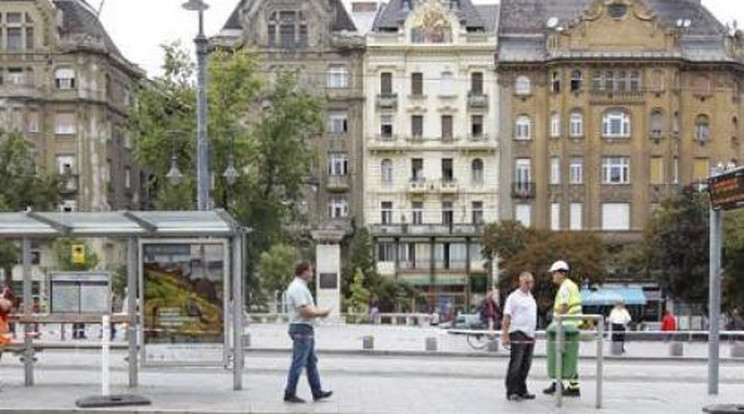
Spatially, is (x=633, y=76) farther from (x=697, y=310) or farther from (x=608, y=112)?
(x=697, y=310)

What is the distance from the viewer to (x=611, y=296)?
72.1 metres

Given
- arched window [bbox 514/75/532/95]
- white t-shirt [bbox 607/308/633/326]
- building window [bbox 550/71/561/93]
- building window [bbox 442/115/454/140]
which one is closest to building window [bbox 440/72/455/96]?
building window [bbox 442/115/454/140]

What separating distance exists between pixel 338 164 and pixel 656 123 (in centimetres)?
1952

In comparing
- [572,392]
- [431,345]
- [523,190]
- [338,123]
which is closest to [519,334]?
[572,392]

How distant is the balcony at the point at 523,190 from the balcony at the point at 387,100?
8848 mm

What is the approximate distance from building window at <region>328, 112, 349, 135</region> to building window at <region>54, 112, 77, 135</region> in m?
15.5

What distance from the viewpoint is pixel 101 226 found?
58.0ft

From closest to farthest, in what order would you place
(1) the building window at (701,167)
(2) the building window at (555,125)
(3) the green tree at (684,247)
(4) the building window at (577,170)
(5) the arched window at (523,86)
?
(3) the green tree at (684,247)
(2) the building window at (555,125)
(4) the building window at (577,170)
(1) the building window at (701,167)
(5) the arched window at (523,86)

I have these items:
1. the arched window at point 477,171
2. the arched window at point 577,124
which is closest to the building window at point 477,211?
the arched window at point 477,171

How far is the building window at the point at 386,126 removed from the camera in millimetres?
81812

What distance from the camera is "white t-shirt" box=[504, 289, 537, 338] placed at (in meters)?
17.2

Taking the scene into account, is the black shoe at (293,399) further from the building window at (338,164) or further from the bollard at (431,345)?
the building window at (338,164)

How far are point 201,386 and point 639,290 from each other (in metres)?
60.2

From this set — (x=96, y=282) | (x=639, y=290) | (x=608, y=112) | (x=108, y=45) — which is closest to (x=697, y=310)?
(x=639, y=290)
